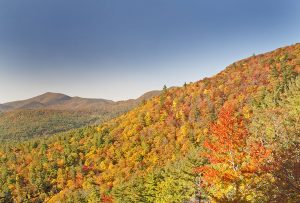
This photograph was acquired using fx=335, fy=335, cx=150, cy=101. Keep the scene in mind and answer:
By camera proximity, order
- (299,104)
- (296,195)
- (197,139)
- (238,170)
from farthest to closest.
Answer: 1. (197,139)
2. (299,104)
3. (238,170)
4. (296,195)

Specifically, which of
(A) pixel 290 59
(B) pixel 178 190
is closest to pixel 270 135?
(B) pixel 178 190

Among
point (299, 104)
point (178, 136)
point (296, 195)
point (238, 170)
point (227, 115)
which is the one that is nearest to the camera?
point (296, 195)

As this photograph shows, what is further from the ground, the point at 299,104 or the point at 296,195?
the point at 299,104

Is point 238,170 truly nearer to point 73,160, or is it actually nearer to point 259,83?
point 259,83

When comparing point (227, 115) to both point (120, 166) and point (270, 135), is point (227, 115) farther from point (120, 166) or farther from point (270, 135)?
point (120, 166)

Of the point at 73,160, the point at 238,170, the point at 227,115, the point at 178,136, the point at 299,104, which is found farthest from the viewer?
the point at 73,160

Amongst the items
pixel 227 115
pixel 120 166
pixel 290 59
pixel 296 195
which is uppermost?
pixel 290 59

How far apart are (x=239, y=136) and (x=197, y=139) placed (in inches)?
4490

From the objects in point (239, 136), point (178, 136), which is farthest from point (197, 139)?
point (239, 136)

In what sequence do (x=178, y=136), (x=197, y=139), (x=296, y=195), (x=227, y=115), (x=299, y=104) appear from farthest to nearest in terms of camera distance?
(x=178, y=136), (x=197, y=139), (x=299, y=104), (x=227, y=115), (x=296, y=195)

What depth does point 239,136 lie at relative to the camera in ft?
139

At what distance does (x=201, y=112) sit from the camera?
7057 inches

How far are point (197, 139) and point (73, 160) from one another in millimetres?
78242

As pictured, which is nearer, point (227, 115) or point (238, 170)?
point (238, 170)
